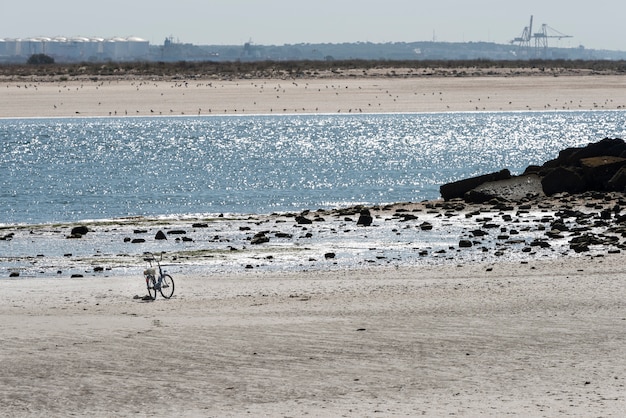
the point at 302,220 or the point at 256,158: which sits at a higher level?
the point at 302,220

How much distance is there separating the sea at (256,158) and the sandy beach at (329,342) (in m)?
14.0

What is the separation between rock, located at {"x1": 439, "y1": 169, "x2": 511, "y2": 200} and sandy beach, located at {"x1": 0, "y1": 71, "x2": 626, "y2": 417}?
34.0 ft

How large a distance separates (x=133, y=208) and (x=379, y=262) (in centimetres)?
1420

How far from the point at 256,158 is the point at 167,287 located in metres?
35.6

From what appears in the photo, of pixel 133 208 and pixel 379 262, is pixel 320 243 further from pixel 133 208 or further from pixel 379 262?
pixel 133 208

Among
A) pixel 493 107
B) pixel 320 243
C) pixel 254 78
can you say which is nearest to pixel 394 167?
pixel 320 243

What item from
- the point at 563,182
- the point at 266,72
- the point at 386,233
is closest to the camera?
the point at 386,233

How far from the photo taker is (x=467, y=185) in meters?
33.8

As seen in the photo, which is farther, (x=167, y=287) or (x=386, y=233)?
(x=386, y=233)

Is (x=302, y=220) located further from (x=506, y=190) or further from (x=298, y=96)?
(x=298, y=96)

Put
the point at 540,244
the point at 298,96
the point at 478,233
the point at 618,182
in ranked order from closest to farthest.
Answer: the point at 540,244 → the point at 478,233 → the point at 618,182 → the point at 298,96

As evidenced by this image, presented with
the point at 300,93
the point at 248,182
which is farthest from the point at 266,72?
the point at 248,182

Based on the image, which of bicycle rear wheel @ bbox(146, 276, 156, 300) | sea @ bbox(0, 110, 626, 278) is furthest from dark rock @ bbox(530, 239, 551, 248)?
bicycle rear wheel @ bbox(146, 276, 156, 300)

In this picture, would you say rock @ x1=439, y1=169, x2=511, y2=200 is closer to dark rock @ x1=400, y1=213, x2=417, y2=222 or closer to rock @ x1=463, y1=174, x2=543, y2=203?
rock @ x1=463, y1=174, x2=543, y2=203
